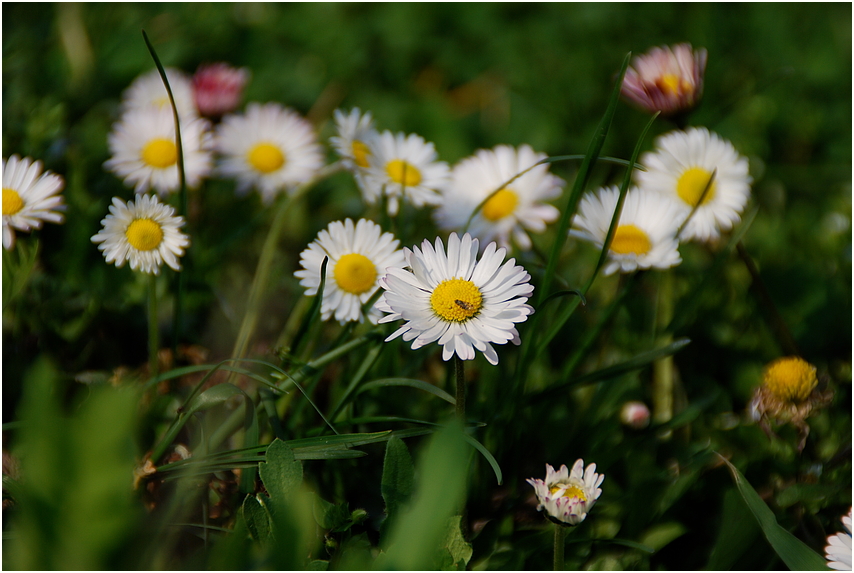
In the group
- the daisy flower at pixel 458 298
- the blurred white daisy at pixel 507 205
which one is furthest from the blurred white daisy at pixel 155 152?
the daisy flower at pixel 458 298

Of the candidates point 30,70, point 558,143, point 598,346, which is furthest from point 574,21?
point 30,70

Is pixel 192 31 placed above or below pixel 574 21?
below

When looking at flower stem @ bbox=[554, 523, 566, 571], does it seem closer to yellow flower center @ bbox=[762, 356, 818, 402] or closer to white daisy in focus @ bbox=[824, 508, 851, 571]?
white daisy in focus @ bbox=[824, 508, 851, 571]

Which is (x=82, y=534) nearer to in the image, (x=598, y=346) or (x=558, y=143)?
(x=598, y=346)

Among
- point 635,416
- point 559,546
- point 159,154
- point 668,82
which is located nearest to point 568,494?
point 559,546

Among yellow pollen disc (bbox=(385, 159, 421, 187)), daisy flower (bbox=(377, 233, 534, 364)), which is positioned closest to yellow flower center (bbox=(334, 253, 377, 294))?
daisy flower (bbox=(377, 233, 534, 364))

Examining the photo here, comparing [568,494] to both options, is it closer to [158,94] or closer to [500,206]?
[500,206]
